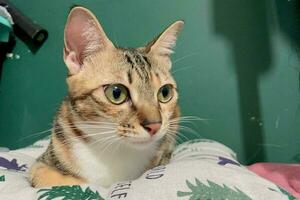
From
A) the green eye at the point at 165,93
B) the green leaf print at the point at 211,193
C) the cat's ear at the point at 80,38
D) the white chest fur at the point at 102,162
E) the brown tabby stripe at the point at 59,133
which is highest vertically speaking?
the cat's ear at the point at 80,38

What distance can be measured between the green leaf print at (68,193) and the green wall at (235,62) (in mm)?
805

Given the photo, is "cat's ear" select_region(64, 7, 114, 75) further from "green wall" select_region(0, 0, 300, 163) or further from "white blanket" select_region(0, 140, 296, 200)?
"green wall" select_region(0, 0, 300, 163)

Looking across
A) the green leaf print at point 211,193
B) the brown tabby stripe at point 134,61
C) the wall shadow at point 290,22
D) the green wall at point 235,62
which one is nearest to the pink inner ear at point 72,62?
the brown tabby stripe at point 134,61

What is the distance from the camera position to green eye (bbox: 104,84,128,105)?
37.3 inches

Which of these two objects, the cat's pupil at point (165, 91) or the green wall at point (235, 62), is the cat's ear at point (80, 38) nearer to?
the cat's pupil at point (165, 91)

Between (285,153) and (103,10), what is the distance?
86cm

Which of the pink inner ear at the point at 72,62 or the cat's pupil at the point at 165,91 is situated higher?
the pink inner ear at the point at 72,62

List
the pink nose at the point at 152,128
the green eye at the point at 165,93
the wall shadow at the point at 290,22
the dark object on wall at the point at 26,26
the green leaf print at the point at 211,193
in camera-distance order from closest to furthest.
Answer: the green leaf print at the point at 211,193 < the pink nose at the point at 152,128 < the green eye at the point at 165,93 < the wall shadow at the point at 290,22 < the dark object on wall at the point at 26,26

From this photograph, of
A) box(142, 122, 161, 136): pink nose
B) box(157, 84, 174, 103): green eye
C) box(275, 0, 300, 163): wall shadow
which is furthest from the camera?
box(275, 0, 300, 163): wall shadow

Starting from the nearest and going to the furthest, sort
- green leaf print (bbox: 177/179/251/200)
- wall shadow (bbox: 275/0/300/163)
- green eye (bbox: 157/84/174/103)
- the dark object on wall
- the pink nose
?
green leaf print (bbox: 177/179/251/200)
the pink nose
green eye (bbox: 157/84/174/103)
wall shadow (bbox: 275/0/300/163)
the dark object on wall

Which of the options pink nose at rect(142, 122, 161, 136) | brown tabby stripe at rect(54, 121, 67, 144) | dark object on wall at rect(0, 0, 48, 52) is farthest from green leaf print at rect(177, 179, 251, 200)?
dark object on wall at rect(0, 0, 48, 52)

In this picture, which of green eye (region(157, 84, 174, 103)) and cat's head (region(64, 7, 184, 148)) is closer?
cat's head (region(64, 7, 184, 148))

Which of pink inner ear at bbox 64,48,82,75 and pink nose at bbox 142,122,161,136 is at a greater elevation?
pink inner ear at bbox 64,48,82,75

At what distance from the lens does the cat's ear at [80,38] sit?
966mm
